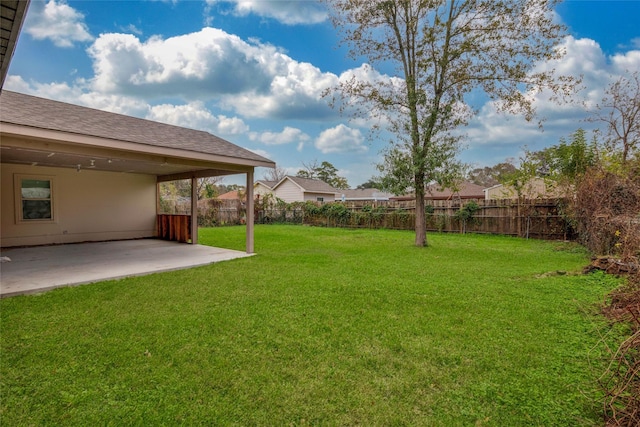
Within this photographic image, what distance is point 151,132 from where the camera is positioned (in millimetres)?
6973

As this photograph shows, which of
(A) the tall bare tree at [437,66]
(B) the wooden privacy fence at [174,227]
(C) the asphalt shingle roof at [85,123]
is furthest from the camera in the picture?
(B) the wooden privacy fence at [174,227]

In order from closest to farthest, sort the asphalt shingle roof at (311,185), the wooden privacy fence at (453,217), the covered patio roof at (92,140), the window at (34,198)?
1. the covered patio roof at (92,140)
2. the window at (34,198)
3. the wooden privacy fence at (453,217)
4. the asphalt shingle roof at (311,185)

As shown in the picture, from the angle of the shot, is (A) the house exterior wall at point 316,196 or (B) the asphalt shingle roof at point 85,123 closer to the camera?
(B) the asphalt shingle roof at point 85,123

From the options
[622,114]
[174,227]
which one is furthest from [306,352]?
[622,114]

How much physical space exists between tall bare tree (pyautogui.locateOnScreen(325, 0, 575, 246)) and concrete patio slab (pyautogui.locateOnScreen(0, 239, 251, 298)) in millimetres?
5866

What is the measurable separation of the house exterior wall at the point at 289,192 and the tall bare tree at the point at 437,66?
17.1 meters

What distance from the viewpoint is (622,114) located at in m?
11.2

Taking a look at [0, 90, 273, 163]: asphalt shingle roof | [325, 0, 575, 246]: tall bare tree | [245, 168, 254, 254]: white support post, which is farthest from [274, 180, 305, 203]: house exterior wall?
[0, 90, 273, 163]: asphalt shingle roof

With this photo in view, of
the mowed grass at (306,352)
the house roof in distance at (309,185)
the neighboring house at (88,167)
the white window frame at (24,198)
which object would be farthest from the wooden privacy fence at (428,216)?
the house roof in distance at (309,185)

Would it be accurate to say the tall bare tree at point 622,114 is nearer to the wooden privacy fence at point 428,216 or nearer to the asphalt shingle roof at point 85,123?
the wooden privacy fence at point 428,216

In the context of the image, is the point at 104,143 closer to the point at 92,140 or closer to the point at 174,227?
the point at 92,140

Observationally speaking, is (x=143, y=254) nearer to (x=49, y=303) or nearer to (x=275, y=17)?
(x=49, y=303)

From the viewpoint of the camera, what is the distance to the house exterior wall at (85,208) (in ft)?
28.6

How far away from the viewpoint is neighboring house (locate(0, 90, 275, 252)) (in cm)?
505
